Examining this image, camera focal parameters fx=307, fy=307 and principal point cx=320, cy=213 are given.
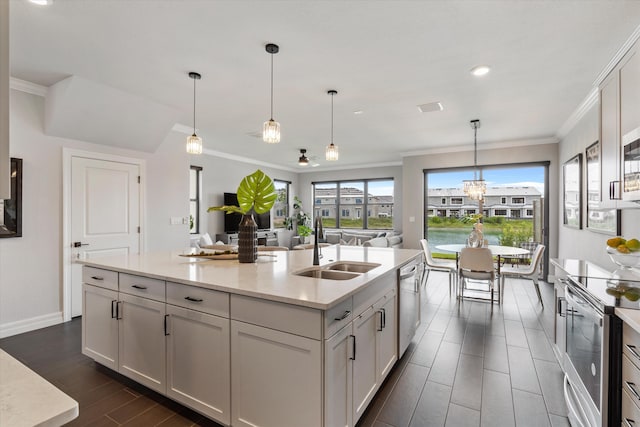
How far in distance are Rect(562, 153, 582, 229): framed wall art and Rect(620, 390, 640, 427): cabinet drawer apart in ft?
12.1

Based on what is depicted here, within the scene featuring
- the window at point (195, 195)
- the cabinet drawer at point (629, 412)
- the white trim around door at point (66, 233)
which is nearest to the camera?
the cabinet drawer at point (629, 412)

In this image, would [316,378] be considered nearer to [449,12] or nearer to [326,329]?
[326,329]

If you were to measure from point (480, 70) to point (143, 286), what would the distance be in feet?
11.2

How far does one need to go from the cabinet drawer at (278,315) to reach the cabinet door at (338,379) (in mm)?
108

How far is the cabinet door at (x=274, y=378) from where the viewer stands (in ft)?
4.78

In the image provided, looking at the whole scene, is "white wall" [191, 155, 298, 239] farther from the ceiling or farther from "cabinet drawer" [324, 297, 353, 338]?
"cabinet drawer" [324, 297, 353, 338]

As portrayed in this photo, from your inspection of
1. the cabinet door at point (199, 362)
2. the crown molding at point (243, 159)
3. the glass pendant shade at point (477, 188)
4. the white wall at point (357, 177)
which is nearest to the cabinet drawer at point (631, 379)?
the cabinet door at point (199, 362)

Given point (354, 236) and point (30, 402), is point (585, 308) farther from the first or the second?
point (354, 236)

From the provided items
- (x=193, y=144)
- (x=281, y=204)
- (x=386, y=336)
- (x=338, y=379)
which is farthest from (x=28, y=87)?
(x=281, y=204)

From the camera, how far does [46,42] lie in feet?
8.18

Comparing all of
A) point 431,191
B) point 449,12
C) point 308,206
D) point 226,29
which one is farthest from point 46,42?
point 308,206

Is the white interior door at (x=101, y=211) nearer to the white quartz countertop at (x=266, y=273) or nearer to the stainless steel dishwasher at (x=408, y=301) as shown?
the white quartz countertop at (x=266, y=273)

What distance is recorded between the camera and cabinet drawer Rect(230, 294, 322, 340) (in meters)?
1.45

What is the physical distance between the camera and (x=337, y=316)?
1.53 m
